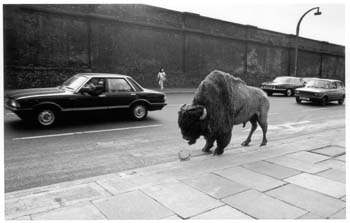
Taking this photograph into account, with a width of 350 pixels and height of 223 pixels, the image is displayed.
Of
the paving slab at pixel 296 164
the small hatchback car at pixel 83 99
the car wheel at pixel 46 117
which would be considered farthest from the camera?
the car wheel at pixel 46 117

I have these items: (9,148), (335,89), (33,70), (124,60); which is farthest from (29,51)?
(335,89)

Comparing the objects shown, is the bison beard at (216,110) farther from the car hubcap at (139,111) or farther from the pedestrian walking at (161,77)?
the pedestrian walking at (161,77)

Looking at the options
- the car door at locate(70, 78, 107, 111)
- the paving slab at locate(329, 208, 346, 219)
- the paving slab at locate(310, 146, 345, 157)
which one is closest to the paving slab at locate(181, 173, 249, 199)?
the paving slab at locate(329, 208, 346, 219)

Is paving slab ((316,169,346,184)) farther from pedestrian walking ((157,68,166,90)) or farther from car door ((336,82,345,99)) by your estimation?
pedestrian walking ((157,68,166,90))

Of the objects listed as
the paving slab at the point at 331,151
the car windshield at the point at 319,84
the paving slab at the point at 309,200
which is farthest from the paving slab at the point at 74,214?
the car windshield at the point at 319,84

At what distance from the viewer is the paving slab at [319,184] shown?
3.85 m

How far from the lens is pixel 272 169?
15.6ft

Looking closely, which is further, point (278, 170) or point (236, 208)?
point (278, 170)

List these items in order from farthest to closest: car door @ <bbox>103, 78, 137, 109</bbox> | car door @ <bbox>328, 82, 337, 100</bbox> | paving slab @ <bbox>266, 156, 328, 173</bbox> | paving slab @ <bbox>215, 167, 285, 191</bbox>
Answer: car door @ <bbox>328, 82, 337, 100</bbox> → car door @ <bbox>103, 78, 137, 109</bbox> → paving slab @ <bbox>266, 156, 328, 173</bbox> → paving slab @ <bbox>215, 167, 285, 191</bbox>

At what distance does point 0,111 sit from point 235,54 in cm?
2831

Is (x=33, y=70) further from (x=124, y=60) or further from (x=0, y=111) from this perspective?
(x=0, y=111)

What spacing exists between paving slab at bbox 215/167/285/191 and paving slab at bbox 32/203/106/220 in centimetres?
202

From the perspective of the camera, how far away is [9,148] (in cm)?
620

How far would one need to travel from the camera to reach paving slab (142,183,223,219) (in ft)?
10.7
